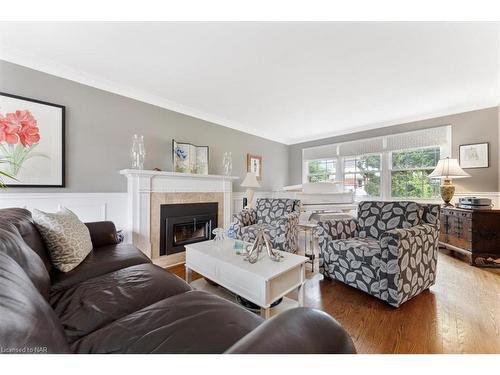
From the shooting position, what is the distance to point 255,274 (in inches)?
56.8

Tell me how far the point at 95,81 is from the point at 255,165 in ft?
9.62

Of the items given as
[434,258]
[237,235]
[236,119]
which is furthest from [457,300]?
[236,119]

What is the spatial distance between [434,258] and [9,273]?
2830 mm

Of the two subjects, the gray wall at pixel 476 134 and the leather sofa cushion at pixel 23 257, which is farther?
the gray wall at pixel 476 134

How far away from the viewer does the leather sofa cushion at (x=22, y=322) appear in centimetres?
43

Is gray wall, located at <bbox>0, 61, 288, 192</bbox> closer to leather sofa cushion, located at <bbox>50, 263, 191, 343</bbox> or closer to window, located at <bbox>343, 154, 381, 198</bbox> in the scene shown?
leather sofa cushion, located at <bbox>50, 263, 191, 343</bbox>

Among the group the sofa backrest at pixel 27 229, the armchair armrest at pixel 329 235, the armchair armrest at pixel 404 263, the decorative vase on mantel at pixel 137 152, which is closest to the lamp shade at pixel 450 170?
the armchair armrest at pixel 404 263

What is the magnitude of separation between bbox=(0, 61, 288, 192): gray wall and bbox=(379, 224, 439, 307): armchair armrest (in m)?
2.82

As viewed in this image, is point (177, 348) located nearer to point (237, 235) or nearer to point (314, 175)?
point (237, 235)

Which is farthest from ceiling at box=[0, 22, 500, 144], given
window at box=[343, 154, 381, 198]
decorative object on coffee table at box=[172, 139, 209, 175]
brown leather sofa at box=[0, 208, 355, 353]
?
brown leather sofa at box=[0, 208, 355, 353]

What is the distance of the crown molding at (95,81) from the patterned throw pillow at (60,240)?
1.63 meters

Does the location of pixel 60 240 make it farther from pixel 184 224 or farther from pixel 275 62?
pixel 275 62

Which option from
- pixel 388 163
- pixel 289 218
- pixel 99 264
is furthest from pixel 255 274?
pixel 388 163

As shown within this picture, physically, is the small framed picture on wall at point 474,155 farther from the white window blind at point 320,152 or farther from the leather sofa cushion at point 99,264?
the leather sofa cushion at point 99,264
